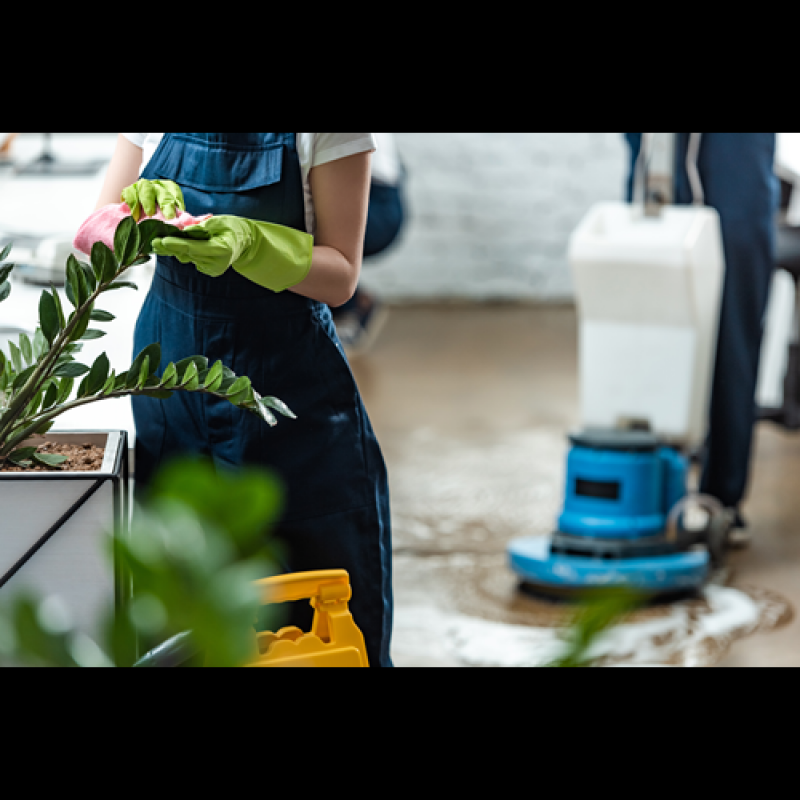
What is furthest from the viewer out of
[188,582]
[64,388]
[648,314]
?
[648,314]

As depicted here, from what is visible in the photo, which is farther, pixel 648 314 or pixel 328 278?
Answer: pixel 648 314

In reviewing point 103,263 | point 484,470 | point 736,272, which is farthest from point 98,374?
point 484,470

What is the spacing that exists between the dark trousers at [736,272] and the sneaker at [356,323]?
2.13 meters

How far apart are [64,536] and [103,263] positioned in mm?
276

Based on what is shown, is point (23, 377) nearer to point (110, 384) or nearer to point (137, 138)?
point (110, 384)

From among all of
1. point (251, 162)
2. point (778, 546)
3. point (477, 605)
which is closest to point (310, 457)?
point (251, 162)

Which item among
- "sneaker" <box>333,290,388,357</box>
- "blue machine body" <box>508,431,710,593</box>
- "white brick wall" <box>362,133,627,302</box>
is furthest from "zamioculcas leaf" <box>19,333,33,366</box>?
"white brick wall" <box>362,133,627,302</box>

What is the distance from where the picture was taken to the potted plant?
42.1 inches

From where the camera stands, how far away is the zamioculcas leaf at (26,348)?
1.16 meters

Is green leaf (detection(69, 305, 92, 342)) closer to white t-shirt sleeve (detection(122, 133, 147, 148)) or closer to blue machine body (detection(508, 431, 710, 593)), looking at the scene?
white t-shirt sleeve (detection(122, 133, 147, 148))

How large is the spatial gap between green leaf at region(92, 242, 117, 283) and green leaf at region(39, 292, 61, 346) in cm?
6

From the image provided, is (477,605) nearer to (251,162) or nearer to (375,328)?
(251,162)

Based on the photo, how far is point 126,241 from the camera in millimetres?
1033

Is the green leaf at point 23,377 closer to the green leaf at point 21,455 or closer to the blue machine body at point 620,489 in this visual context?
the green leaf at point 21,455
